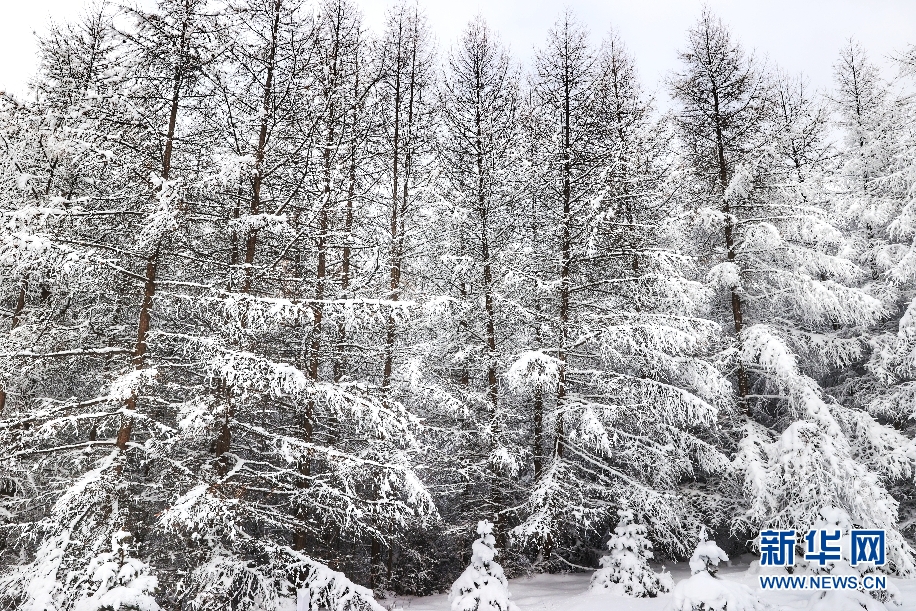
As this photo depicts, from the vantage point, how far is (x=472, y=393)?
1112cm

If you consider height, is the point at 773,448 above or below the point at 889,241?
below

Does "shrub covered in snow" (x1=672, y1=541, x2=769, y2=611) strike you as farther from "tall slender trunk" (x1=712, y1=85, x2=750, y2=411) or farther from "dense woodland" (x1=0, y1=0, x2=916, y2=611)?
"tall slender trunk" (x1=712, y1=85, x2=750, y2=411)

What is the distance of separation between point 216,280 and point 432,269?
5.39 meters

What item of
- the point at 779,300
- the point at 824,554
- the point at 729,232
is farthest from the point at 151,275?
the point at 779,300

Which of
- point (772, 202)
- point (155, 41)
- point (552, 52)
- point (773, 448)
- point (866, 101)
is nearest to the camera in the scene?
point (155, 41)

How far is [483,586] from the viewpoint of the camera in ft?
25.7

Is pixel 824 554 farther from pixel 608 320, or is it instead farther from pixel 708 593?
pixel 608 320

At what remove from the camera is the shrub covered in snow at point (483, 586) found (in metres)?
7.68

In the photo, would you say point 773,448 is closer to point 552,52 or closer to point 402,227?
point 402,227

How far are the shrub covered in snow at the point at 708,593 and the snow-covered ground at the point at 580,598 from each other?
1.54ft

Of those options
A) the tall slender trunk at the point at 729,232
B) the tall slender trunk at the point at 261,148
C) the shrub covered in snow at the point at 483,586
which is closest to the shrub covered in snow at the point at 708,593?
the shrub covered in snow at the point at 483,586

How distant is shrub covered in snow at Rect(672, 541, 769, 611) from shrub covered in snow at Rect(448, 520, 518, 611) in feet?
8.08

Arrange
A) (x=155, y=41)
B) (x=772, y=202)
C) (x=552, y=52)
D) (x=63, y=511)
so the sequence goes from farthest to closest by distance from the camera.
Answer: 1. (x=552, y=52)
2. (x=772, y=202)
3. (x=155, y=41)
4. (x=63, y=511)

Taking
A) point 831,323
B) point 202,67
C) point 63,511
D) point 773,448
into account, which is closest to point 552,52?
point 202,67
